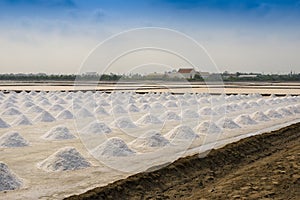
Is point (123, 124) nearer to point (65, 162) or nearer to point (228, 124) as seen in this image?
point (228, 124)

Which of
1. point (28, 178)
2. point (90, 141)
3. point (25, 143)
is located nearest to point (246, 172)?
point (28, 178)

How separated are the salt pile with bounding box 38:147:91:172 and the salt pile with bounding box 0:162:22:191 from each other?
0.96 m

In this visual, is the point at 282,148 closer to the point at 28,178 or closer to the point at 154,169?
the point at 154,169

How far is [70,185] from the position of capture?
627 centimetres

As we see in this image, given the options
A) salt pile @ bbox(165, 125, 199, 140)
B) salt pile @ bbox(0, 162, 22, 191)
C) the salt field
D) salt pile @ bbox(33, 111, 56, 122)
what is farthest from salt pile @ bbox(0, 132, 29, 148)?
salt pile @ bbox(33, 111, 56, 122)

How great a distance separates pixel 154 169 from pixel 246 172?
1560 mm

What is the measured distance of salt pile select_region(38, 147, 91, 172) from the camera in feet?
23.7

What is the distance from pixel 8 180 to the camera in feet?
20.1

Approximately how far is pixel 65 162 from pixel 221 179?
2.80m

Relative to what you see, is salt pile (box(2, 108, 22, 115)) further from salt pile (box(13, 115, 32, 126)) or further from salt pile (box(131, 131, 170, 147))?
salt pile (box(131, 131, 170, 147))

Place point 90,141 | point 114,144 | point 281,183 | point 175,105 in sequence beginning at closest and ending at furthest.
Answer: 1. point 281,183
2. point 114,144
3. point 90,141
4. point 175,105

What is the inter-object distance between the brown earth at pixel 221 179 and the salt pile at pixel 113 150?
146 cm

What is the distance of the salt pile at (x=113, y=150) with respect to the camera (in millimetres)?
8391

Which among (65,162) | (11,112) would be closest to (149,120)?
(11,112)
